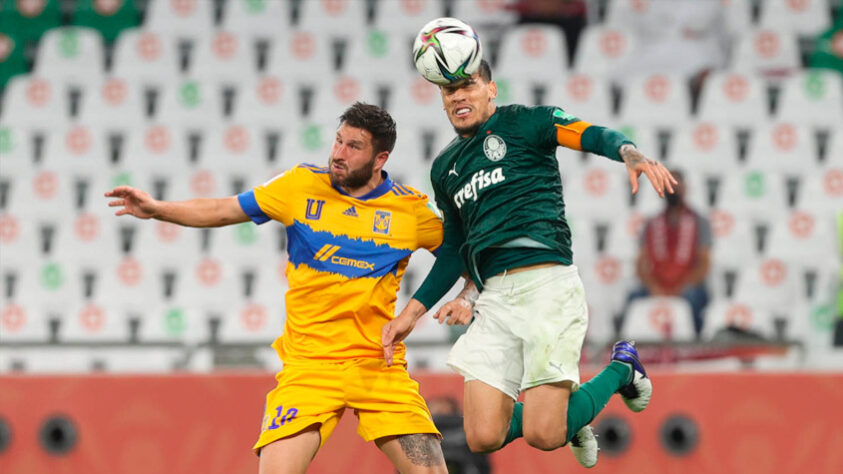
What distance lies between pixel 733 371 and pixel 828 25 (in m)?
4.81

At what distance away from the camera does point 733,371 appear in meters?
7.48

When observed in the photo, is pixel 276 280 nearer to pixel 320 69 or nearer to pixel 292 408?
pixel 320 69

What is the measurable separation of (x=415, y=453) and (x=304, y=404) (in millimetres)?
533

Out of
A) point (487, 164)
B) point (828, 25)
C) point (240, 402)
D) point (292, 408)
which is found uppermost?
point (828, 25)

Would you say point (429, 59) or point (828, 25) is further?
point (828, 25)

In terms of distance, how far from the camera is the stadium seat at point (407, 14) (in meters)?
11.2

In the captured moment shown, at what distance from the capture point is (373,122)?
5418 millimetres

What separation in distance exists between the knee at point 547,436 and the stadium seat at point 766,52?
250 inches

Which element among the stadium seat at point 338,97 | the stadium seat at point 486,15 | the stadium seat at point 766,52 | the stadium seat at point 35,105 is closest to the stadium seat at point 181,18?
the stadium seat at point 35,105

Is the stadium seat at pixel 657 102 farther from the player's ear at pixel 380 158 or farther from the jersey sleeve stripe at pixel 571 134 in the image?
the jersey sleeve stripe at pixel 571 134

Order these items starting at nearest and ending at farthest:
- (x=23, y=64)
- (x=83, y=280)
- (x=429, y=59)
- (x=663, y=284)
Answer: (x=429, y=59)
(x=663, y=284)
(x=83, y=280)
(x=23, y=64)

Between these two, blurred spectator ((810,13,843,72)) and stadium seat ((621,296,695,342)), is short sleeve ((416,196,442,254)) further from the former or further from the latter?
blurred spectator ((810,13,843,72))

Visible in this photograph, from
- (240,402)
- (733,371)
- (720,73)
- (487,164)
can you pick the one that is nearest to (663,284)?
(733,371)

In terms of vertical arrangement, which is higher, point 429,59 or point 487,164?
point 429,59
